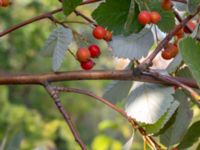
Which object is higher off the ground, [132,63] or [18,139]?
[132,63]

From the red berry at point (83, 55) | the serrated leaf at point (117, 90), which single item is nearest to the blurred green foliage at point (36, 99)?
the serrated leaf at point (117, 90)

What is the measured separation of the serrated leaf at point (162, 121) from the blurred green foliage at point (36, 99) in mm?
1947

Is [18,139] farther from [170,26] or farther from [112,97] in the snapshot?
[170,26]

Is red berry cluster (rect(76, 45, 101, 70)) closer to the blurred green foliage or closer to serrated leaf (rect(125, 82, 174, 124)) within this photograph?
serrated leaf (rect(125, 82, 174, 124))

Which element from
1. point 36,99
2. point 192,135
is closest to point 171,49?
point 192,135

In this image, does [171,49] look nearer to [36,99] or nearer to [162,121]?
[162,121]

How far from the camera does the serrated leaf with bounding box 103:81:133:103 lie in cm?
72

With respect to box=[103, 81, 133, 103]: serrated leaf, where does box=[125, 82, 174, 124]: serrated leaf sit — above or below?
above

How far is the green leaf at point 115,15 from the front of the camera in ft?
2.01

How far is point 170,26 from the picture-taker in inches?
24.4

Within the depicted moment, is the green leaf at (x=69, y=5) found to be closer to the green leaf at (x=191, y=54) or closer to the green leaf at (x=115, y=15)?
the green leaf at (x=115, y=15)

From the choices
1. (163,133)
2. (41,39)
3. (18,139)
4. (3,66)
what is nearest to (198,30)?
(163,133)

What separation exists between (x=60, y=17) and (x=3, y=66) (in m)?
2.95

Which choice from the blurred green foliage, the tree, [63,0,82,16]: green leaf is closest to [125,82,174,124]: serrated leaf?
the tree
